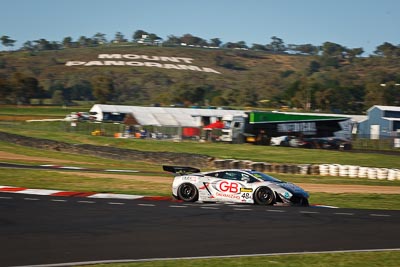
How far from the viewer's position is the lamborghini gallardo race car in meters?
17.6

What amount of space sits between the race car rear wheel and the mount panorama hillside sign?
513 ft

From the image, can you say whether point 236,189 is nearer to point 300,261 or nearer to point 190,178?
point 190,178

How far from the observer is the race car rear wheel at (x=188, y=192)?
1822 cm

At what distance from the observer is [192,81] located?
161 m

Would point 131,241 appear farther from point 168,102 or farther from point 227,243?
point 168,102

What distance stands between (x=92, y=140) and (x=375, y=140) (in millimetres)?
23914

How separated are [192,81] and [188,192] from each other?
143630 millimetres

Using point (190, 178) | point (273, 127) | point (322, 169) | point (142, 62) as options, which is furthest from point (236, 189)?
point (142, 62)

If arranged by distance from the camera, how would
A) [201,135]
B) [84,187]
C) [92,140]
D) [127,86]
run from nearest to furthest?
[84,187] → [92,140] → [201,135] → [127,86]

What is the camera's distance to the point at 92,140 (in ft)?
161

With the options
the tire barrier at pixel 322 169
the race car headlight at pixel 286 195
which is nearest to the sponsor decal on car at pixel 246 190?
the race car headlight at pixel 286 195

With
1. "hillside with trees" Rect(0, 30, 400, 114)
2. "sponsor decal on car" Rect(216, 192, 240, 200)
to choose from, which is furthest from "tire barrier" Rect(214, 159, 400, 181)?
"hillside with trees" Rect(0, 30, 400, 114)

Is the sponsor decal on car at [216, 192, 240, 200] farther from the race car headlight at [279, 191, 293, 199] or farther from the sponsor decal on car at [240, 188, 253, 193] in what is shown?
the race car headlight at [279, 191, 293, 199]

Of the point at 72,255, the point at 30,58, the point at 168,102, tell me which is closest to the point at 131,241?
the point at 72,255
